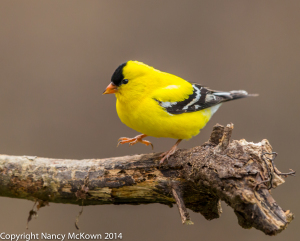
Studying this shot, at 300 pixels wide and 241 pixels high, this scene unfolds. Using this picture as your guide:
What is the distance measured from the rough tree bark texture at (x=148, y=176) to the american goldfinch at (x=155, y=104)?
0.28m

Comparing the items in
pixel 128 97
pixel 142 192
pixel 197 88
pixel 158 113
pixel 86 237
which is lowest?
pixel 86 237

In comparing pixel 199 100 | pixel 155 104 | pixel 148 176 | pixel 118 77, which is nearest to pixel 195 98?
pixel 199 100

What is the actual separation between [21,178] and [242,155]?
212cm

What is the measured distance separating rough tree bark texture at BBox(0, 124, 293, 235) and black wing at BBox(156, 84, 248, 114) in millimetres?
570

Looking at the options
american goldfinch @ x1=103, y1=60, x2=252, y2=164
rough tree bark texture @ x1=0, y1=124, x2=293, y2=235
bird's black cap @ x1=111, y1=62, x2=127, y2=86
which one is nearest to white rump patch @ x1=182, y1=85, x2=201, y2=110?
american goldfinch @ x1=103, y1=60, x2=252, y2=164

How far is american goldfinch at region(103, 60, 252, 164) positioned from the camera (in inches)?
125

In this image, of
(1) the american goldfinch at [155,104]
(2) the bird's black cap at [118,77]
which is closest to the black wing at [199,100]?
(1) the american goldfinch at [155,104]

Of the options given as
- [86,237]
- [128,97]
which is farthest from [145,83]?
[86,237]

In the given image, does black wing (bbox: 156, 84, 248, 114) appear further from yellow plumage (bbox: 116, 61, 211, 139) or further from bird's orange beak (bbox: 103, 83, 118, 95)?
bird's orange beak (bbox: 103, 83, 118, 95)

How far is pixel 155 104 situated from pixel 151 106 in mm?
61

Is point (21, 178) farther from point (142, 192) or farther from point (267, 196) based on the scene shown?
point (267, 196)

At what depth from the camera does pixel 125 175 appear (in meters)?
2.96

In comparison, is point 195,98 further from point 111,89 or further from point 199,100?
point 111,89

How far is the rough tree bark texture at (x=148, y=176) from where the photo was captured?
2377 millimetres
